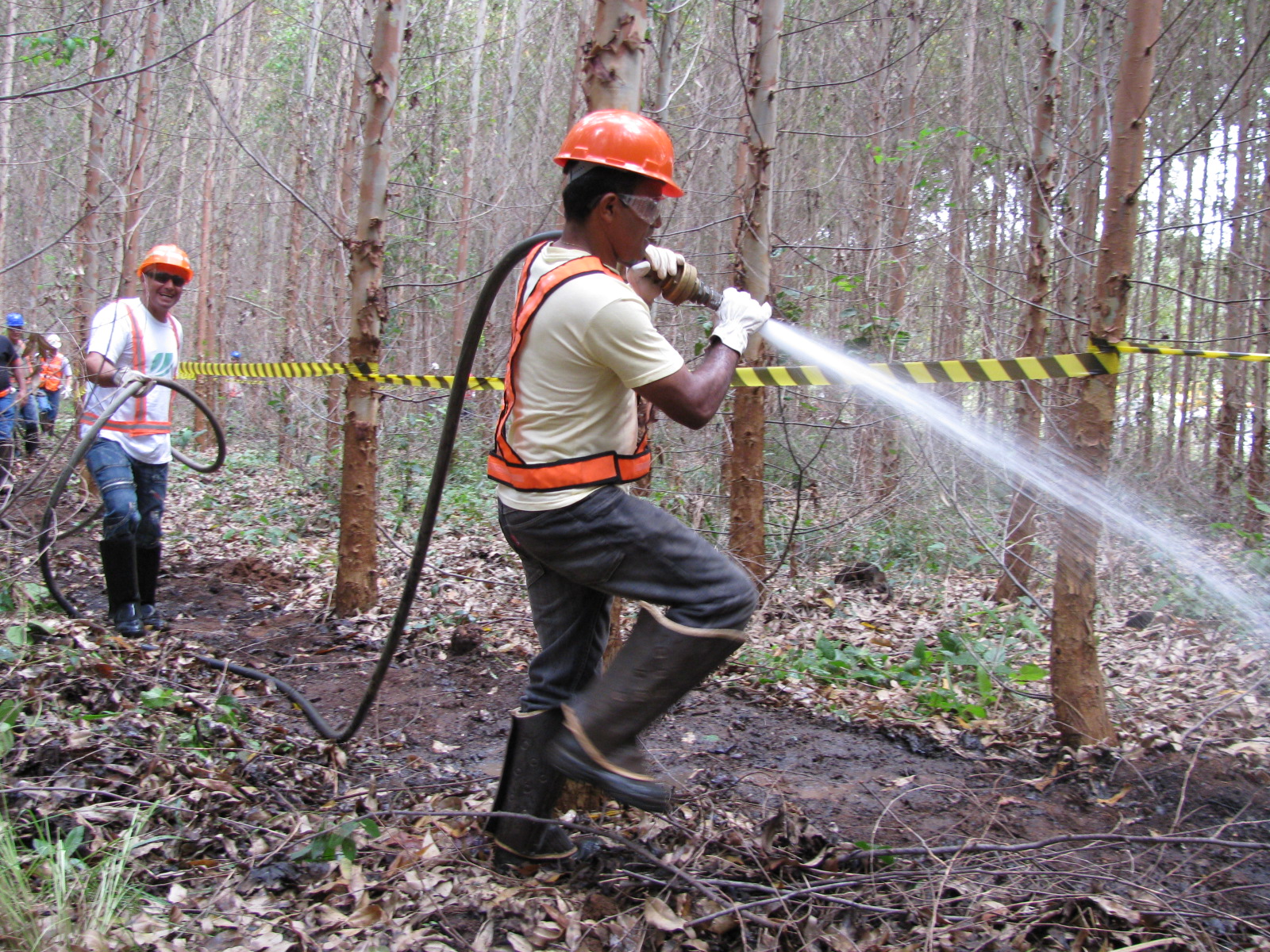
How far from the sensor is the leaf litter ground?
2615 mm

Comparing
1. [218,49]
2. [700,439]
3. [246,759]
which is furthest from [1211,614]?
[218,49]

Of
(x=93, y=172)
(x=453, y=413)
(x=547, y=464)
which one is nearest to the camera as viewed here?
(x=547, y=464)

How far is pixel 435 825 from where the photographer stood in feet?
10.8

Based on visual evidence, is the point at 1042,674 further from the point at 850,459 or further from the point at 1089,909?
the point at 850,459

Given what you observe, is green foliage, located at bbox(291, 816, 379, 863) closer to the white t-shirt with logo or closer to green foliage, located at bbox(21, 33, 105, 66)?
the white t-shirt with logo

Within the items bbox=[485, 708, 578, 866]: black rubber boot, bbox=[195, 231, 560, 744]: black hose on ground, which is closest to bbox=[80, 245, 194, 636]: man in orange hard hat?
bbox=[195, 231, 560, 744]: black hose on ground

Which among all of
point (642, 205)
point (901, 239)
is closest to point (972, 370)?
point (642, 205)

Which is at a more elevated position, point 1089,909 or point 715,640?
point 715,640

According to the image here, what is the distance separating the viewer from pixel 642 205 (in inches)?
106

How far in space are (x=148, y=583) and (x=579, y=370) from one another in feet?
13.8

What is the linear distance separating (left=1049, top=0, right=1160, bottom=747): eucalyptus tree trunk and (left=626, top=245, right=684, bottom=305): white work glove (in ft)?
6.52

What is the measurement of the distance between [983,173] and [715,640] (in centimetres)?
938

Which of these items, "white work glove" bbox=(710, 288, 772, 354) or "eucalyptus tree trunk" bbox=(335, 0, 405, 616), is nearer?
"white work glove" bbox=(710, 288, 772, 354)

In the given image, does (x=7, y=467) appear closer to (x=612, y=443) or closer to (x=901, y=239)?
(x=612, y=443)
